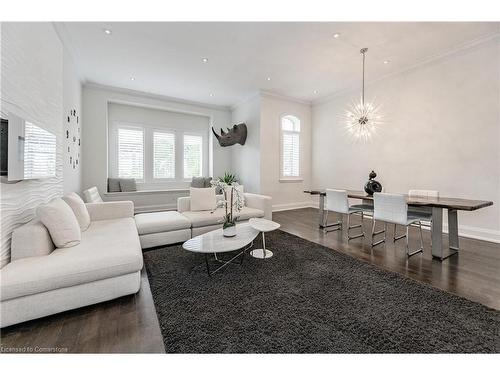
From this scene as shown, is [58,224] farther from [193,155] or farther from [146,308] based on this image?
[193,155]

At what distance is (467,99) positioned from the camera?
12.0 ft

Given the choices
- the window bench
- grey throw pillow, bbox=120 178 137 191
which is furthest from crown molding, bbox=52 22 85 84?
the window bench

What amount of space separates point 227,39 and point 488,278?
4.47 metres

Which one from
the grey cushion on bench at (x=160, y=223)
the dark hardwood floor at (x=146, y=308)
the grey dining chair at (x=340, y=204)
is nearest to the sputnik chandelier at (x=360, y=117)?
the grey dining chair at (x=340, y=204)

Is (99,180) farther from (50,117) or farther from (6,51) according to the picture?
(6,51)

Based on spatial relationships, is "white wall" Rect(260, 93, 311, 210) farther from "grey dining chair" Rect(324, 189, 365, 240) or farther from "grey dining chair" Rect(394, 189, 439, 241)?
"grey dining chair" Rect(394, 189, 439, 241)

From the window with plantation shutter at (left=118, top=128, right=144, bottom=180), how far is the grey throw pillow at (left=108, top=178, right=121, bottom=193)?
0.37 metres

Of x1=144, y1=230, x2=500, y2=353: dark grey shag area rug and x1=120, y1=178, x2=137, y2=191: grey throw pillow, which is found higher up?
x1=120, y1=178, x2=137, y2=191: grey throw pillow

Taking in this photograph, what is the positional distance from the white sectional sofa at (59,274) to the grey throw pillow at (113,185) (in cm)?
373

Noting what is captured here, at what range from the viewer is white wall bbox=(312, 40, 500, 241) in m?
3.46

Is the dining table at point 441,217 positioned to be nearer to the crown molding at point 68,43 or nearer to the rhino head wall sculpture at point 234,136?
the rhino head wall sculpture at point 234,136

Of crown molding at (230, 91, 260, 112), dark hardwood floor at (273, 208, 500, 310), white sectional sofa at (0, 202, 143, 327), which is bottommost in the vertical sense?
dark hardwood floor at (273, 208, 500, 310)

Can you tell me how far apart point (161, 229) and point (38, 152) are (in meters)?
1.62
